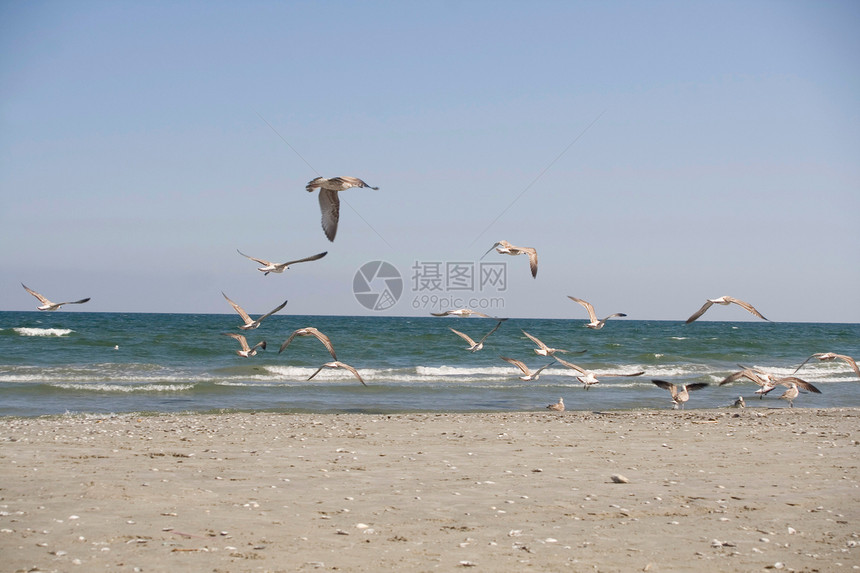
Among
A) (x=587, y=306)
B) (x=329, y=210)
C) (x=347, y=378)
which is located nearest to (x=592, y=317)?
(x=587, y=306)

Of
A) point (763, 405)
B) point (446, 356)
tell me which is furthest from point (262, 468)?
point (446, 356)

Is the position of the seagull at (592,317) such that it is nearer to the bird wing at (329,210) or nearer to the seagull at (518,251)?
the seagull at (518,251)

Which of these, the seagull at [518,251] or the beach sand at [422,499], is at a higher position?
the seagull at [518,251]

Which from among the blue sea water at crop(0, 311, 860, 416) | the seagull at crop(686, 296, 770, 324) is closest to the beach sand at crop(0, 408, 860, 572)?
the seagull at crop(686, 296, 770, 324)

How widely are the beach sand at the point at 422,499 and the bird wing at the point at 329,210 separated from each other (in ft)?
10.4

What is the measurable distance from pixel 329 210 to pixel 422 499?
4044 mm

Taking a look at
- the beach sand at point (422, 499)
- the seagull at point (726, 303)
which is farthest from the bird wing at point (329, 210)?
the seagull at point (726, 303)

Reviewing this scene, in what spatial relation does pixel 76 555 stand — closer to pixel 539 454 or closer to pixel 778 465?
pixel 539 454

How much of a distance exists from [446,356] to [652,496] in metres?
28.5

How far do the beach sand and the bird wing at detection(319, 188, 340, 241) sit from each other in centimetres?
316

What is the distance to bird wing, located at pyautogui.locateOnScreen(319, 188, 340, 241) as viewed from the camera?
1026 centimetres

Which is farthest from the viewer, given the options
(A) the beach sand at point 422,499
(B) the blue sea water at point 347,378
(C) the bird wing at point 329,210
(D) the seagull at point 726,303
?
(B) the blue sea water at point 347,378

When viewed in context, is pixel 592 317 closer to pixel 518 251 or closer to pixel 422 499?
pixel 518 251

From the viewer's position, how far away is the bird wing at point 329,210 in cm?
1026
